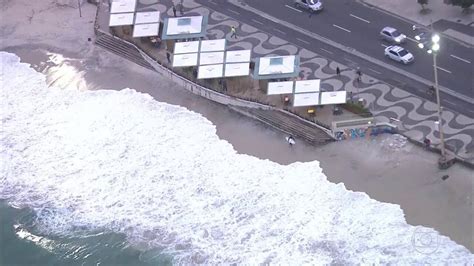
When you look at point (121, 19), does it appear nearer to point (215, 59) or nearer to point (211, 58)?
point (211, 58)

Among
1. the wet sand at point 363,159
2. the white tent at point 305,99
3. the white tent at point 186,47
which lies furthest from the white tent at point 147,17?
the white tent at point 305,99

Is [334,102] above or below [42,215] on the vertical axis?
above

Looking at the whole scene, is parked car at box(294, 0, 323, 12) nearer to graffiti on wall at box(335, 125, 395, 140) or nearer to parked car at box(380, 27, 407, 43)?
parked car at box(380, 27, 407, 43)

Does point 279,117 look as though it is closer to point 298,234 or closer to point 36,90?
point 298,234

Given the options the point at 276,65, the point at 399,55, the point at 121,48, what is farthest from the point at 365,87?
the point at 121,48

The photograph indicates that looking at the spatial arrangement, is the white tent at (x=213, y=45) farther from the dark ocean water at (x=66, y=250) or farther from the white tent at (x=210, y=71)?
the dark ocean water at (x=66, y=250)

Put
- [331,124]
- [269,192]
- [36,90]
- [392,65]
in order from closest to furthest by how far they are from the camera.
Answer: [269,192] → [331,124] → [392,65] → [36,90]

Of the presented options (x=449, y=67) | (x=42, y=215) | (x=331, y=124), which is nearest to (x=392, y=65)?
(x=449, y=67)
